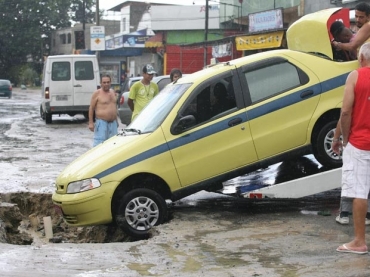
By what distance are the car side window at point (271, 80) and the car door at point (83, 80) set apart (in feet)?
59.1

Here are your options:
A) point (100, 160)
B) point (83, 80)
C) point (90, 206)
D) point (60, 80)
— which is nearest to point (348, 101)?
point (100, 160)

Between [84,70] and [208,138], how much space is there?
18.5 metres

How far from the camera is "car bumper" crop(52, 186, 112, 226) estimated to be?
863cm

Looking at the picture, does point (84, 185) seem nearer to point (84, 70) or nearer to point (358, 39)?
point (358, 39)

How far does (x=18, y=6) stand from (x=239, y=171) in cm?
8486

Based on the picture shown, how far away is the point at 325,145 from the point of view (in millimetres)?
9414

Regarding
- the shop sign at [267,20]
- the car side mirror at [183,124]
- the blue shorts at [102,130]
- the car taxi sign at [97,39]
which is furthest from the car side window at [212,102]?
the car taxi sign at [97,39]

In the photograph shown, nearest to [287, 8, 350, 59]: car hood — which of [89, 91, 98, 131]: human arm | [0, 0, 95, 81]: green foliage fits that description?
[89, 91, 98, 131]: human arm

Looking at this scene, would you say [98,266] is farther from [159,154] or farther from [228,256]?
[159,154]

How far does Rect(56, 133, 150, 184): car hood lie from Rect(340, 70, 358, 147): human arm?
8.86 ft

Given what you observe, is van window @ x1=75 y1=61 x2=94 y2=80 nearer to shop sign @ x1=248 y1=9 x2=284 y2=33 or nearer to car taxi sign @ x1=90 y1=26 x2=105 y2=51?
shop sign @ x1=248 y1=9 x2=284 y2=33

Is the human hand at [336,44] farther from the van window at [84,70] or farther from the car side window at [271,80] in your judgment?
the van window at [84,70]

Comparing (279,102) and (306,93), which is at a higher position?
(306,93)

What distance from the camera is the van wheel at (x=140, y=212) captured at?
342 inches
